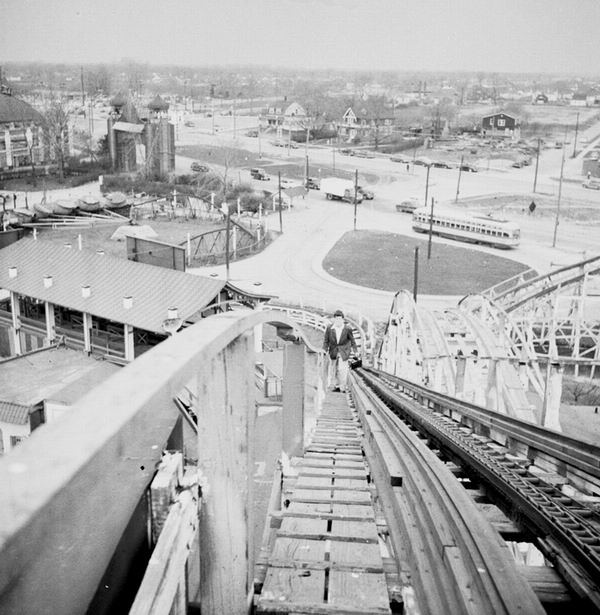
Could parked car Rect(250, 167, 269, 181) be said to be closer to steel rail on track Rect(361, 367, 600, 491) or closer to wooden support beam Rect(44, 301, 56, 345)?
wooden support beam Rect(44, 301, 56, 345)

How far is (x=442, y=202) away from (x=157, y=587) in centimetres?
3766

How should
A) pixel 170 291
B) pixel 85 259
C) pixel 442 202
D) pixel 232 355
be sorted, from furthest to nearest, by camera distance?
pixel 442 202 < pixel 85 259 < pixel 170 291 < pixel 232 355

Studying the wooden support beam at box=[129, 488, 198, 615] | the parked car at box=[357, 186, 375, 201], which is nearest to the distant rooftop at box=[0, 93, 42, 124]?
the parked car at box=[357, 186, 375, 201]

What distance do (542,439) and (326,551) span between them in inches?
70.6

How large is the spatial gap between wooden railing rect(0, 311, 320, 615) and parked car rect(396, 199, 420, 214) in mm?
34364

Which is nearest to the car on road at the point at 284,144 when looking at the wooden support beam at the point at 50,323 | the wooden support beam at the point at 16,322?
the wooden support beam at the point at 16,322

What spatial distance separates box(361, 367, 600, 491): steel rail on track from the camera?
289 cm

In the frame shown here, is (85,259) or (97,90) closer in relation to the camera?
(85,259)

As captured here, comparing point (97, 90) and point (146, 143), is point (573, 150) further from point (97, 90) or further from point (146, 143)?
point (97, 90)

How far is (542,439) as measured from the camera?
3.37m

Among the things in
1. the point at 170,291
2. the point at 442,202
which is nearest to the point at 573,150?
the point at 442,202

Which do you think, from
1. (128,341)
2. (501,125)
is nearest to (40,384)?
(128,341)

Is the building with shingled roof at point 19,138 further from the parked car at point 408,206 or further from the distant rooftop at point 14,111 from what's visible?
the parked car at point 408,206

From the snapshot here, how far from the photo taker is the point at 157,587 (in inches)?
37.2
